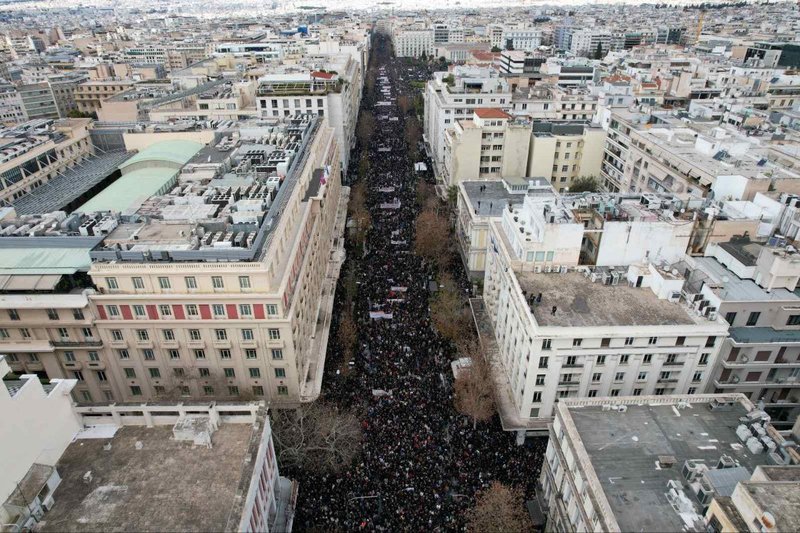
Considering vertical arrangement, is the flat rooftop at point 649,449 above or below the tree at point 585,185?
above

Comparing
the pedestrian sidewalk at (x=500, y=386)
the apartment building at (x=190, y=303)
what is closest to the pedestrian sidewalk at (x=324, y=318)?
the apartment building at (x=190, y=303)

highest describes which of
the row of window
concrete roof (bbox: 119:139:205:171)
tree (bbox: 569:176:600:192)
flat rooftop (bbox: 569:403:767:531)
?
concrete roof (bbox: 119:139:205:171)

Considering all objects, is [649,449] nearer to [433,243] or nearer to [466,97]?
[433,243]

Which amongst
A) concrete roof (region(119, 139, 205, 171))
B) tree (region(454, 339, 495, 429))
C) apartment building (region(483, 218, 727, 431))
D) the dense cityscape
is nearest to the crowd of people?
the dense cityscape

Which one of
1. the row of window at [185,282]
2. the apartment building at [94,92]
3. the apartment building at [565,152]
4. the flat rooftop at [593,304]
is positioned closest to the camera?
the row of window at [185,282]

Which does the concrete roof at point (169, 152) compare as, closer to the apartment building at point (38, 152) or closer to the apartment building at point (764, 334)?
the apartment building at point (38, 152)

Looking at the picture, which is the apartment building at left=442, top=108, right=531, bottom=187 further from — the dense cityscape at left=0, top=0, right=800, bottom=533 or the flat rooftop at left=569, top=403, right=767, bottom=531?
the flat rooftop at left=569, top=403, right=767, bottom=531

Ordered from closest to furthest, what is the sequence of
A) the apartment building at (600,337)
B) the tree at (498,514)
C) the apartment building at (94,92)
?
the tree at (498,514) < the apartment building at (600,337) < the apartment building at (94,92)
